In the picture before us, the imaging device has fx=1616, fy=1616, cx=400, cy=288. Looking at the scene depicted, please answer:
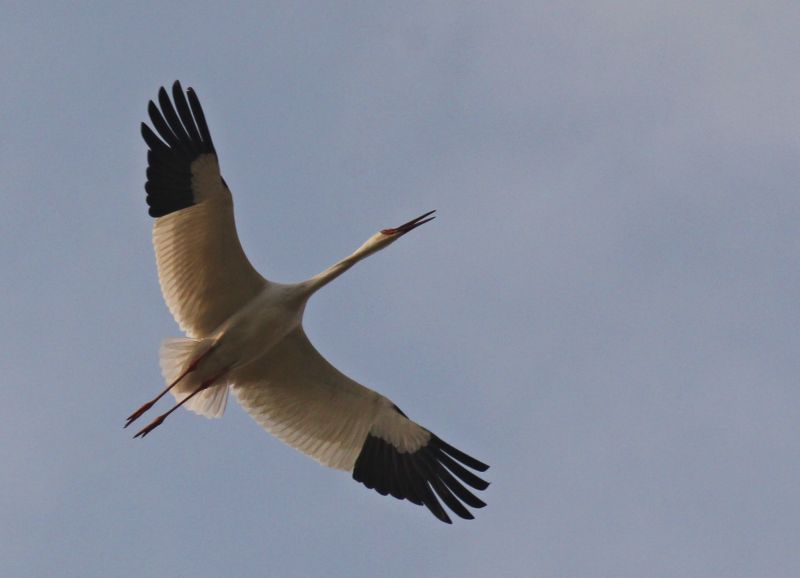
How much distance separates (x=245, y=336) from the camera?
59.8 ft

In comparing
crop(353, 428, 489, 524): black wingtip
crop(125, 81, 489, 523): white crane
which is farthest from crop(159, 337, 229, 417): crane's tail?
crop(353, 428, 489, 524): black wingtip

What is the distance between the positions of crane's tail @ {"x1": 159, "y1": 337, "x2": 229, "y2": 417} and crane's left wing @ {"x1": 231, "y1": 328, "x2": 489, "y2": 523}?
402 mm

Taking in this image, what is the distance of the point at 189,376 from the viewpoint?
18344 mm

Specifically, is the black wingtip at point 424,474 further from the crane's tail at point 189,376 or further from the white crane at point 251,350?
the crane's tail at point 189,376

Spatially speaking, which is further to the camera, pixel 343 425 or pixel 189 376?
pixel 343 425

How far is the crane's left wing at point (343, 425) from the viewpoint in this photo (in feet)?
61.8

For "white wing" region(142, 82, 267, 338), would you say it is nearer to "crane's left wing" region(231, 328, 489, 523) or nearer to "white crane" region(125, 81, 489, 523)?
"white crane" region(125, 81, 489, 523)

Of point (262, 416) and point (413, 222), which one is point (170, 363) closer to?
point (262, 416)

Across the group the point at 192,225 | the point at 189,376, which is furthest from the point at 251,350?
the point at 192,225

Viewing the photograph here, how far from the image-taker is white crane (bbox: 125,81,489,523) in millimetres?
17969

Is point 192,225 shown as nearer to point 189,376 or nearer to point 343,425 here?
point 189,376

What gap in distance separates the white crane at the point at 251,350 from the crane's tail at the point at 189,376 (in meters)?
0.01

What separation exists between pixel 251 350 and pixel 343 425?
1.60 metres

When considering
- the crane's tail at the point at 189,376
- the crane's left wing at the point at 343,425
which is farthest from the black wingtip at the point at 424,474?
the crane's tail at the point at 189,376
